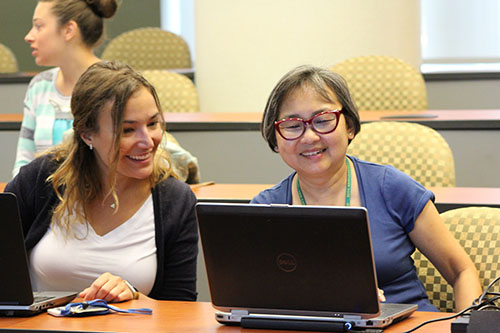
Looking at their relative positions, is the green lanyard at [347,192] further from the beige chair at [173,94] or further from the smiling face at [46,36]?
the beige chair at [173,94]

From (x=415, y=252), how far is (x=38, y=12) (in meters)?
1.99

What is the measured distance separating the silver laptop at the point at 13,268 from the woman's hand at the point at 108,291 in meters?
0.13

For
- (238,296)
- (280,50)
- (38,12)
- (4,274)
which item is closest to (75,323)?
(4,274)

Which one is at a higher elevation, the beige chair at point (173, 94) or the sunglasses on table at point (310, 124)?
the sunglasses on table at point (310, 124)

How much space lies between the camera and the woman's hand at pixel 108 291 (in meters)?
1.86

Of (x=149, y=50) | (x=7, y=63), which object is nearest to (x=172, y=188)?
(x=149, y=50)

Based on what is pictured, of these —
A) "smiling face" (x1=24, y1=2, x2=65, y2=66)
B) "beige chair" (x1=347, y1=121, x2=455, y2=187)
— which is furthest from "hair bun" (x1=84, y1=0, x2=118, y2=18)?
"beige chair" (x1=347, y1=121, x2=455, y2=187)

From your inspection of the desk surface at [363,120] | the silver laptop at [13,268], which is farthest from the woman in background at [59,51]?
the silver laptop at [13,268]

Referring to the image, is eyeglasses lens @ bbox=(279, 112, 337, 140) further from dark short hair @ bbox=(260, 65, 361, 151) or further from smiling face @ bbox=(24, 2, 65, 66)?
smiling face @ bbox=(24, 2, 65, 66)

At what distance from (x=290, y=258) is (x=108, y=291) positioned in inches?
20.5

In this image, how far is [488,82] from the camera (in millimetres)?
5109

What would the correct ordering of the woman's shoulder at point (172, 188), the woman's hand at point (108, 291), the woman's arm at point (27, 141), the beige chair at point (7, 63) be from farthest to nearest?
1. the beige chair at point (7, 63)
2. the woman's arm at point (27, 141)
3. the woman's shoulder at point (172, 188)
4. the woman's hand at point (108, 291)

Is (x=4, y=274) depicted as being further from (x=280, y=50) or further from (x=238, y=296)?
(x=280, y=50)

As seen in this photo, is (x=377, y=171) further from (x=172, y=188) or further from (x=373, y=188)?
(x=172, y=188)
